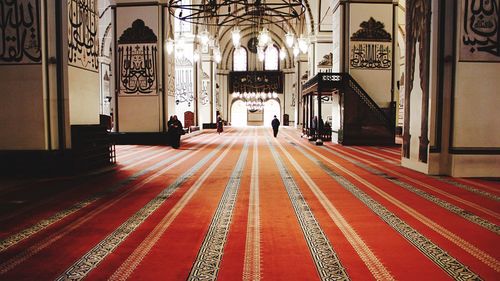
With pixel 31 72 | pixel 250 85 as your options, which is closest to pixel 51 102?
pixel 31 72

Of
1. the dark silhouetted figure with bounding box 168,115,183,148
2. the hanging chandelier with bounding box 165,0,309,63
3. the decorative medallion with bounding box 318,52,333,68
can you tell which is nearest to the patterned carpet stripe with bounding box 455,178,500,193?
the hanging chandelier with bounding box 165,0,309,63

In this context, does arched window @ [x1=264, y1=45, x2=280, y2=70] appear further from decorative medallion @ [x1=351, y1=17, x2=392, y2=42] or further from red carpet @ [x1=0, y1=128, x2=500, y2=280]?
red carpet @ [x1=0, y1=128, x2=500, y2=280]

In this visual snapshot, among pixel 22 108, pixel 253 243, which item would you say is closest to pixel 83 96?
pixel 22 108

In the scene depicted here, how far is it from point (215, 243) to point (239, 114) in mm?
25663

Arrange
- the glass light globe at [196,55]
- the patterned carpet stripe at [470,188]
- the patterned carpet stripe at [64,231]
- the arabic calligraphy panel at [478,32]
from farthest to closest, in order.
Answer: the glass light globe at [196,55], the arabic calligraphy panel at [478,32], the patterned carpet stripe at [470,188], the patterned carpet stripe at [64,231]

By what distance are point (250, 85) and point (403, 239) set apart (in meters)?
24.3

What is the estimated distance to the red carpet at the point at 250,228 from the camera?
1917 mm

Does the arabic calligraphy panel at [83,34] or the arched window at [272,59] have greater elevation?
the arched window at [272,59]

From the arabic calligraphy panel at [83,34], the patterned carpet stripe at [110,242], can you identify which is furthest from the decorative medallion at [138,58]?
the patterned carpet stripe at [110,242]

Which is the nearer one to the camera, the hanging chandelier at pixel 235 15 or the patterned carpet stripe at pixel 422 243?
the patterned carpet stripe at pixel 422 243

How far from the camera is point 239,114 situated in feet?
91.4

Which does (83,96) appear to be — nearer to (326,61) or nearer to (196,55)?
(196,55)

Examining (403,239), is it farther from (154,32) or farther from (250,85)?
(250,85)

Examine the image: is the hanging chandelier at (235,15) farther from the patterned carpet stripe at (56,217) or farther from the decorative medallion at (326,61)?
the patterned carpet stripe at (56,217)
